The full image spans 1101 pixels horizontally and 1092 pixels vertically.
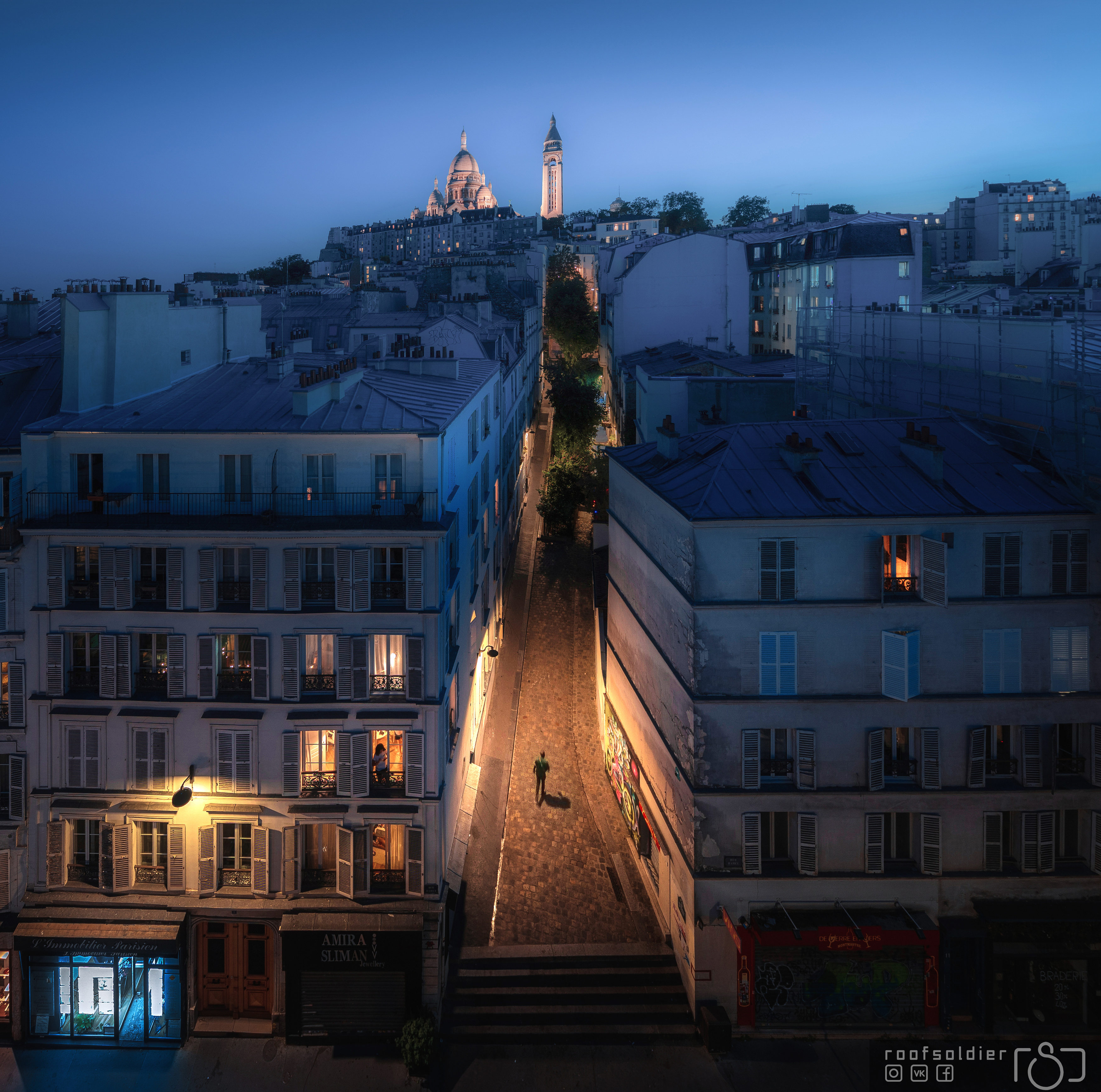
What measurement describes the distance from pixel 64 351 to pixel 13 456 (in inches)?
132

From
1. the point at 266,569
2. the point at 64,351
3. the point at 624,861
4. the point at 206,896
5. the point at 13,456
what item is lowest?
the point at 624,861

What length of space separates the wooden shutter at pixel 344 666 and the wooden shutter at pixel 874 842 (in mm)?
14009

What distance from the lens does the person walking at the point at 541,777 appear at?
33.2m

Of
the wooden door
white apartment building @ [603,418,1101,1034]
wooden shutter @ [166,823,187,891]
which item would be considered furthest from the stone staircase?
wooden shutter @ [166,823,187,891]

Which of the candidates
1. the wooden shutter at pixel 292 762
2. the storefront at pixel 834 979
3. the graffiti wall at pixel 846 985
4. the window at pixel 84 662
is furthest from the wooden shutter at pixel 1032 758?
the window at pixel 84 662

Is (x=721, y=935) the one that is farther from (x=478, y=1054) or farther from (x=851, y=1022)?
(x=478, y=1054)

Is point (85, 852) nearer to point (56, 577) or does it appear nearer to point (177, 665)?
point (177, 665)

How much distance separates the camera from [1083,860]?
23.0 m

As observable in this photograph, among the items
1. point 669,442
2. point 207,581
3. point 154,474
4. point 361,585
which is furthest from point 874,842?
point 154,474

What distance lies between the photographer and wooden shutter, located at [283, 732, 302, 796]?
23.7 meters

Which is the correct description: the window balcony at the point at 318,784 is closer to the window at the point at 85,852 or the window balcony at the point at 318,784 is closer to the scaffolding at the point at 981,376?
the window at the point at 85,852

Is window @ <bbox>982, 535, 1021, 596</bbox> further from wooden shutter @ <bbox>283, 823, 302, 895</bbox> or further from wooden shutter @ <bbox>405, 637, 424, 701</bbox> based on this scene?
wooden shutter @ <bbox>283, 823, 302, 895</bbox>

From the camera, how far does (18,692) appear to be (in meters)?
24.0

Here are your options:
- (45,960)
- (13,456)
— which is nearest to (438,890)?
(45,960)
